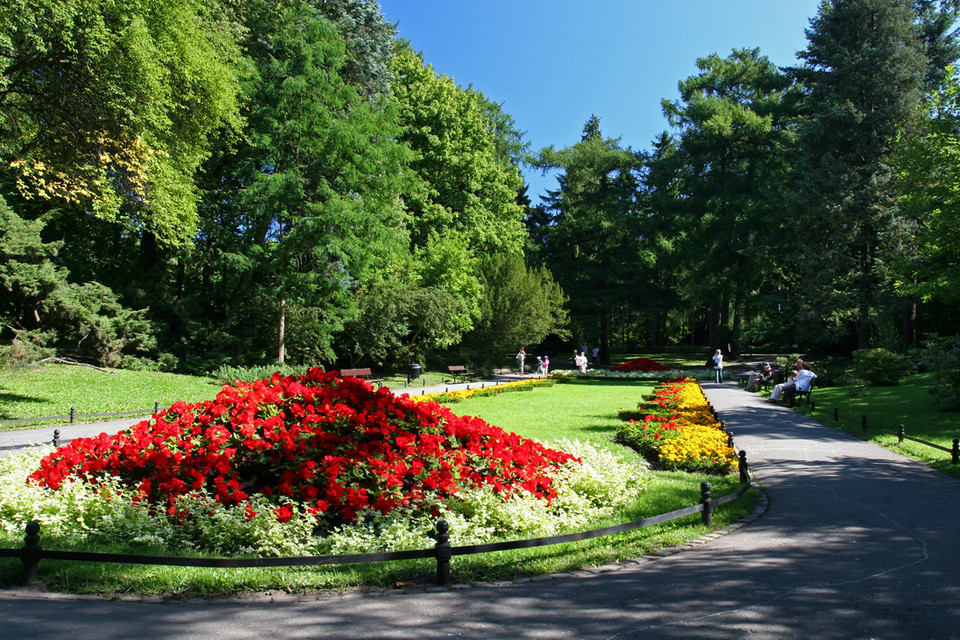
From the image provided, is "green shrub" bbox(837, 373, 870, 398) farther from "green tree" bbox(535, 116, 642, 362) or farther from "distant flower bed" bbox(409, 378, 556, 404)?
"green tree" bbox(535, 116, 642, 362)

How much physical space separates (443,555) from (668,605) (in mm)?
1677

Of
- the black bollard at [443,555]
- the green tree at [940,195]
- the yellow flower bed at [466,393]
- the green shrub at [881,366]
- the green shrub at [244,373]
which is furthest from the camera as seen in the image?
the green shrub at [881,366]

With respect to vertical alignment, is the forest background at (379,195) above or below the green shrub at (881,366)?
above

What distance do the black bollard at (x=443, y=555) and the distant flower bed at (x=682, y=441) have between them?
586 cm

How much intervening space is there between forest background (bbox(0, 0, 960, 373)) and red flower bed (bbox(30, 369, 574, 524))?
11.9m

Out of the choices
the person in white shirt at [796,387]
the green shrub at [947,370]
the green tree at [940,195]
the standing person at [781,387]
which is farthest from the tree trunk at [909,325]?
the green shrub at [947,370]

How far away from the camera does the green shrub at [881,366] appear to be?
75.0 feet

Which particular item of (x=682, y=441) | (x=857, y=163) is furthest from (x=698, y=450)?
(x=857, y=163)

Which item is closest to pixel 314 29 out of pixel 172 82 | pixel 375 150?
pixel 375 150

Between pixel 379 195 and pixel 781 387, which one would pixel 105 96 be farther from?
pixel 781 387

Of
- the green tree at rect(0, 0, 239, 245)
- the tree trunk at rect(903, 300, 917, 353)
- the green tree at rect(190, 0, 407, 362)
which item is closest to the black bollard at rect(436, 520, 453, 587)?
the green tree at rect(0, 0, 239, 245)

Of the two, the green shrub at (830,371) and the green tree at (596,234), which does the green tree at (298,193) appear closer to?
the green shrub at (830,371)

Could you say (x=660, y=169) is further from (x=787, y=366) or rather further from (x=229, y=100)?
(x=229, y=100)

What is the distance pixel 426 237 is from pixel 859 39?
87.0ft
